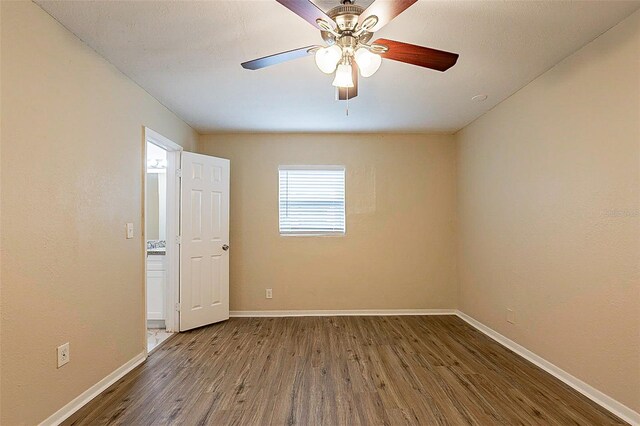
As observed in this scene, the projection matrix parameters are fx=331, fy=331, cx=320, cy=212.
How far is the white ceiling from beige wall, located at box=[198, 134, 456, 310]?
2.95 feet

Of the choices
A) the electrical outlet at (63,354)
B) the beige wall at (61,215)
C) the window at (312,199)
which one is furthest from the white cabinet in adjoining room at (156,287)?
the electrical outlet at (63,354)

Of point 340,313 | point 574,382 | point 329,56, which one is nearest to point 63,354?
point 329,56

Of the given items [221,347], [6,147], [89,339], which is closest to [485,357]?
[221,347]

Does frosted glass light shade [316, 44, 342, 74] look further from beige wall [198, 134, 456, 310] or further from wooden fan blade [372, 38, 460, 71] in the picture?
beige wall [198, 134, 456, 310]

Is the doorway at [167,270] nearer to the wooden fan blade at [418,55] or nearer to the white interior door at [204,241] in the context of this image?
the white interior door at [204,241]

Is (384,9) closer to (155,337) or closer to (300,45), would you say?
(300,45)

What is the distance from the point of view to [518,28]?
2.11m

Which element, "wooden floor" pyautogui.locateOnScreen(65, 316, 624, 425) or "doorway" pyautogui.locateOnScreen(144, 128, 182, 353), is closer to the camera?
"wooden floor" pyautogui.locateOnScreen(65, 316, 624, 425)

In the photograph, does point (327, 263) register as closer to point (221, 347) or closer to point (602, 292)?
point (221, 347)

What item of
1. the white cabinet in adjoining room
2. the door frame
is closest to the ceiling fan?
the door frame

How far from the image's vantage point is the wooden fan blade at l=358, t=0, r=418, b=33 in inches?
55.7

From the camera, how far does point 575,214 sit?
245 cm

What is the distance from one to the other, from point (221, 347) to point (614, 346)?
316 centimetres

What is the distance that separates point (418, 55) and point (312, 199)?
9.59 feet
